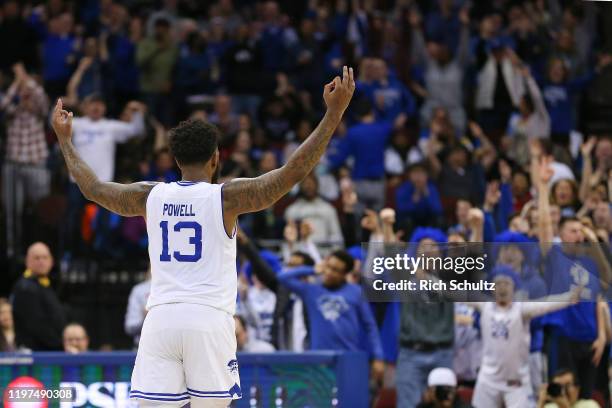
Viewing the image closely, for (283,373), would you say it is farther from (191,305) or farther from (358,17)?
(358,17)

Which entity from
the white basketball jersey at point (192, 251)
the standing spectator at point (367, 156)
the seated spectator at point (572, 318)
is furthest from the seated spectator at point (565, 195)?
the white basketball jersey at point (192, 251)

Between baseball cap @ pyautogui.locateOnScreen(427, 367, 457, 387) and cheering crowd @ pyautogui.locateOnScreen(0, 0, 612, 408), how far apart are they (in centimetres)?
2

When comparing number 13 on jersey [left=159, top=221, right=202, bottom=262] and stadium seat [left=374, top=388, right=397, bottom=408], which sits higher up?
number 13 on jersey [left=159, top=221, right=202, bottom=262]

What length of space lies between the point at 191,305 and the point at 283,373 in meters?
3.37

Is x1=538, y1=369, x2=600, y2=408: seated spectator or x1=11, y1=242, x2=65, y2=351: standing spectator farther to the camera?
x1=11, y1=242, x2=65, y2=351: standing spectator

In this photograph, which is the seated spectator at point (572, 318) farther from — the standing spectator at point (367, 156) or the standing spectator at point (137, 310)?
the standing spectator at point (367, 156)

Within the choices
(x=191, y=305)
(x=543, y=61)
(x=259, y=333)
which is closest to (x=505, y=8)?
(x=543, y=61)

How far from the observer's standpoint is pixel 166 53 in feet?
64.2

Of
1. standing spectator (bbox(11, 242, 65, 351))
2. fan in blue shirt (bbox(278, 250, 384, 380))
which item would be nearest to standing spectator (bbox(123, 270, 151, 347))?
standing spectator (bbox(11, 242, 65, 351))

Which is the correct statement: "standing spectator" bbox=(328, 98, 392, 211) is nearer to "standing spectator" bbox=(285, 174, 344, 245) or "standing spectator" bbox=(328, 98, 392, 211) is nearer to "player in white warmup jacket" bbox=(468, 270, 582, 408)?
"standing spectator" bbox=(285, 174, 344, 245)

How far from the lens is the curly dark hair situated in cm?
691

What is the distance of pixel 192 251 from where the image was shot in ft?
22.3

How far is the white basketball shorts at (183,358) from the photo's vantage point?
6684mm
